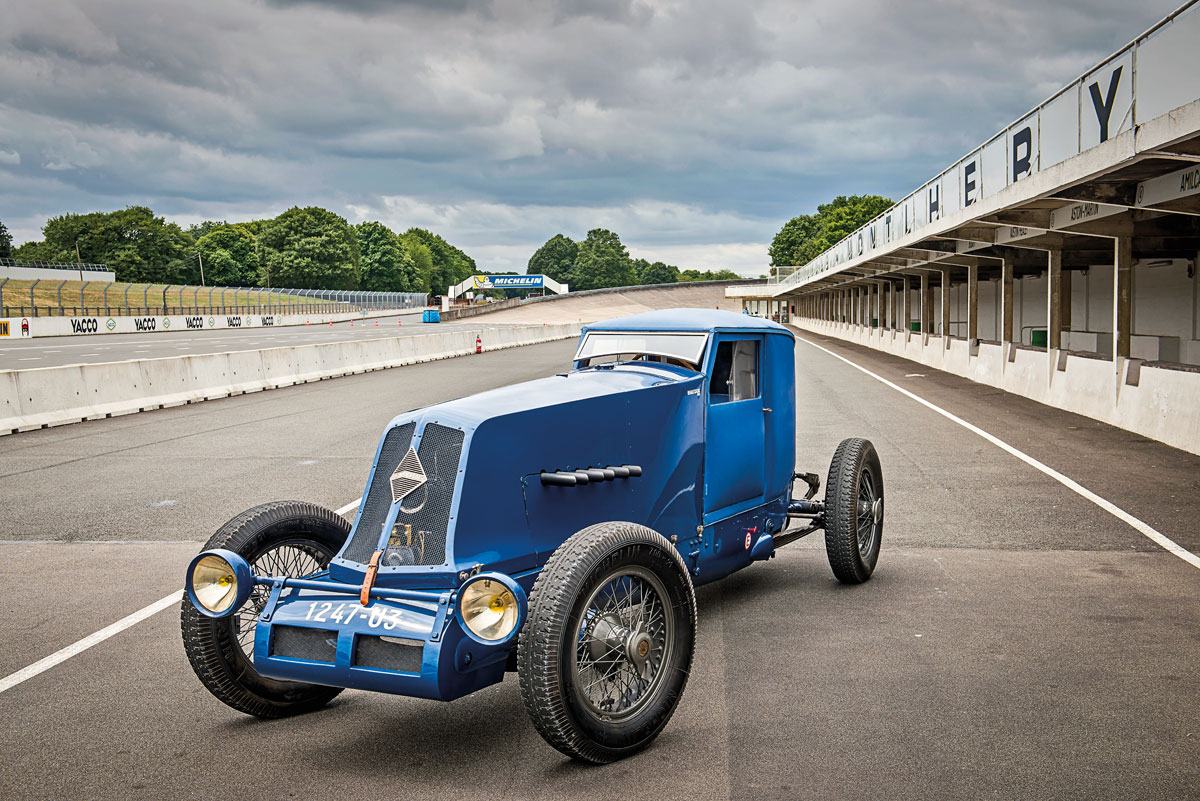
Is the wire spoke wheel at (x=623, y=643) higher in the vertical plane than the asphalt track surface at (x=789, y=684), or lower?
higher

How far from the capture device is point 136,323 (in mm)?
66312

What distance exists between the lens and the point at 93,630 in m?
6.18

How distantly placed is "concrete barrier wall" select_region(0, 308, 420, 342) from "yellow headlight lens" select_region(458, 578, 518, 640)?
192 feet

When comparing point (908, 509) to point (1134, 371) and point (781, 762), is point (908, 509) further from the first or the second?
point (1134, 371)

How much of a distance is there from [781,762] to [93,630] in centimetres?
434

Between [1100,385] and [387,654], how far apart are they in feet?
52.6

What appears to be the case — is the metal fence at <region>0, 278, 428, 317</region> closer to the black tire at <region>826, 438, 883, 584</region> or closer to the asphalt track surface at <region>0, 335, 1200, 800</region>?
the asphalt track surface at <region>0, 335, 1200, 800</region>

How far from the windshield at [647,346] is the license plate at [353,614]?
8.55 feet

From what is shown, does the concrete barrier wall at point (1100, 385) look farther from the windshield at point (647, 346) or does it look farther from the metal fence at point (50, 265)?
the metal fence at point (50, 265)

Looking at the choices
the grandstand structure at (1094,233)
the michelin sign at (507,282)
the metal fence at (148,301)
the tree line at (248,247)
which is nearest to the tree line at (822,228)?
the tree line at (248,247)

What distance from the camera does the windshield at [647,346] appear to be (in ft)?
20.2

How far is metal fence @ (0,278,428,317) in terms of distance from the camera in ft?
205

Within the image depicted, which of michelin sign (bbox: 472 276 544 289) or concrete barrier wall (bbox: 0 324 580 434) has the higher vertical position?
michelin sign (bbox: 472 276 544 289)

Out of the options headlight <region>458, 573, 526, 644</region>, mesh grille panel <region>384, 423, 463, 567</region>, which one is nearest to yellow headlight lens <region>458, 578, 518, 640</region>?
headlight <region>458, 573, 526, 644</region>
